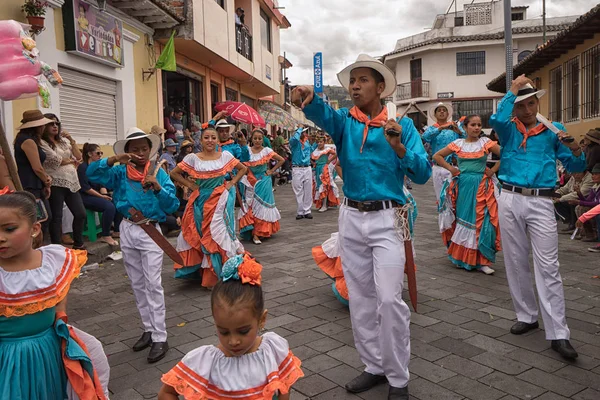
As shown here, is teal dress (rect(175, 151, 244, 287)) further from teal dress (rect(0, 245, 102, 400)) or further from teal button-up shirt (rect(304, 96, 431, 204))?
teal dress (rect(0, 245, 102, 400))

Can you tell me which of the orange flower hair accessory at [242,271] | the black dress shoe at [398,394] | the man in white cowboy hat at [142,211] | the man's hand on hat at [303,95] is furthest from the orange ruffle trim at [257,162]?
the orange flower hair accessory at [242,271]

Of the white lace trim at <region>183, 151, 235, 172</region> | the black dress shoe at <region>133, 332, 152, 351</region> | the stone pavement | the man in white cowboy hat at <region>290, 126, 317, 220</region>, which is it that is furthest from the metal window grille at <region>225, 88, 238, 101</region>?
the black dress shoe at <region>133, 332, 152, 351</region>

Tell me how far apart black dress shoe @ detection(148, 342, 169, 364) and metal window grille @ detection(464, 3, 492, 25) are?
3905 centimetres

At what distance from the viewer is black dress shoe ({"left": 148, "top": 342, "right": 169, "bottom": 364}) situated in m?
4.29

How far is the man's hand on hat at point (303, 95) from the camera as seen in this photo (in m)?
3.42

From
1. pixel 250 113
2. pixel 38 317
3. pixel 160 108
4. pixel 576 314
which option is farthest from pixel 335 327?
pixel 250 113

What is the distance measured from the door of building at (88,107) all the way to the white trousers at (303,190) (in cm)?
425

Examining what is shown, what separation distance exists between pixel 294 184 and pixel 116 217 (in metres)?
4.59

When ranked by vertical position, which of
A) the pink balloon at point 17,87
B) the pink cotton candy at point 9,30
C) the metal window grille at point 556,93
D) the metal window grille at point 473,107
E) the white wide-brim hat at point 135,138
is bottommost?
the white wide-brim hat at point 135,138

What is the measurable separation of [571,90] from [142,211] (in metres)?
14.7

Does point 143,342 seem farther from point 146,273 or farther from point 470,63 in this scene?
point 470,63

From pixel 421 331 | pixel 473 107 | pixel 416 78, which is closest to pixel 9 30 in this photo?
pixel 421 331

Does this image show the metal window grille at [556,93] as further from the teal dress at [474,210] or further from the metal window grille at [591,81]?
the teal dress at [474,210]

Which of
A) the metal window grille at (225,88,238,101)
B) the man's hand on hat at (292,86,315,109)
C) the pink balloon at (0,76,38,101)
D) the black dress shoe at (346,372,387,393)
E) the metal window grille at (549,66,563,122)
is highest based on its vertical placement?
the metal window grille at (225,88,238,101)
